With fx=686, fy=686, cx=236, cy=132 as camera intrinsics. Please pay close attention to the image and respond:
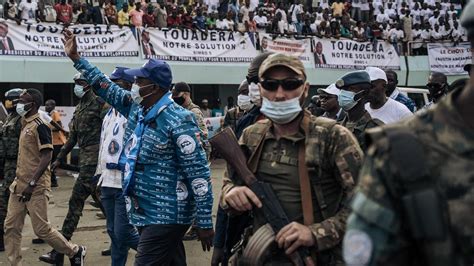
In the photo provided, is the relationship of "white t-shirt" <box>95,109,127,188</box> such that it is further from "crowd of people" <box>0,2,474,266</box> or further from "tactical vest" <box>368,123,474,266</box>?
"tactical vest" <box>368,123,474,266</box>

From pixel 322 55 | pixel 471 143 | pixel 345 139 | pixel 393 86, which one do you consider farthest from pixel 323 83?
pixel 471 143

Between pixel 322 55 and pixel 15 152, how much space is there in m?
13.8

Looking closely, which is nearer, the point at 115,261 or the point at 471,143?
the point at 471,143

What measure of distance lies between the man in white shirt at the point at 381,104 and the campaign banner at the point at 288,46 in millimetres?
12456

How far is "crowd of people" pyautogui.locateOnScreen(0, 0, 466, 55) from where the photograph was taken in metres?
17.3

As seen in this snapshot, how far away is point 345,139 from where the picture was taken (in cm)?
280

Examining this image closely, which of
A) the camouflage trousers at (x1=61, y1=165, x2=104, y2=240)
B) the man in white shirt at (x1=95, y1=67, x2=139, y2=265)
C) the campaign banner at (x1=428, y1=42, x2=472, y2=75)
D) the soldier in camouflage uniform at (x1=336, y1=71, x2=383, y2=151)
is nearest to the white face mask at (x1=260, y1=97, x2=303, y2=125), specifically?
the soldier in camouflage uniform at (x1=336, y1=71, x2=383, y2=151)

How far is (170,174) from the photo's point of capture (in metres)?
4.20

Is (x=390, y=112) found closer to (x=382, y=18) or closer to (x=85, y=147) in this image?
(x=85, y=147)

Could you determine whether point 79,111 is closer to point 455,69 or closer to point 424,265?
point 424,265

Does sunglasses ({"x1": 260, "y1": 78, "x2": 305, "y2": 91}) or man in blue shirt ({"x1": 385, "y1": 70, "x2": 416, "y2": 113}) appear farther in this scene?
man in blue shirt ({"x1": 385, "y1": 70, "x2": 416, "y2": 113})

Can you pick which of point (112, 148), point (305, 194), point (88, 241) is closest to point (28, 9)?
point (88, 241)

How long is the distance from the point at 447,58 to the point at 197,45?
8806 millimetres

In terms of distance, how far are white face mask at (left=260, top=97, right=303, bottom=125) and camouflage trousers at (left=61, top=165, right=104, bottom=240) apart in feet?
13.4
